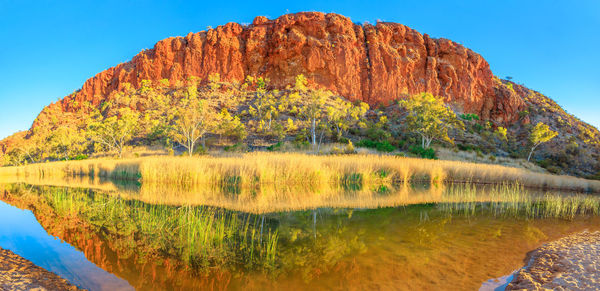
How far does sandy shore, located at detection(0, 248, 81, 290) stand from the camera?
2.86 meters

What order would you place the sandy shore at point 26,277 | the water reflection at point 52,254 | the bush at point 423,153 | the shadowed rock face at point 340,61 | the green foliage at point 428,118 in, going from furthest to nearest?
1. the shadowed rock face at point 340,61
2. the green foliage at point 428,118
3. the bush at point 423,153
4. the water reflection at point 52,254
5. the sandy shore at point 26,277

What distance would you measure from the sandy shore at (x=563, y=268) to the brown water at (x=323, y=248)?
9.5 inches

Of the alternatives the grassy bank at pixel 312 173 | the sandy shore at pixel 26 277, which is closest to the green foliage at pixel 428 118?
the grassy bank at pixel 312 173

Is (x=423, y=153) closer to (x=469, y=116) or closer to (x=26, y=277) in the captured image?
(x=26, y=277)

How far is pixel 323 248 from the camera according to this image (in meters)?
4.34

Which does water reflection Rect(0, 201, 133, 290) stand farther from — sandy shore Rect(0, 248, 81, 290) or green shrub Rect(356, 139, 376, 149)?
green shrub Rect(356, 139, 376, 149)

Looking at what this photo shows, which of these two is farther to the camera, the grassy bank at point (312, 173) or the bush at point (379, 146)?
the bush at point (379, 146)

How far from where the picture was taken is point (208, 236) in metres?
4.50

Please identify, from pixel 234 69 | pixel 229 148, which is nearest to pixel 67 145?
pixel 229 148

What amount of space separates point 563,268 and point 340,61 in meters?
57.2

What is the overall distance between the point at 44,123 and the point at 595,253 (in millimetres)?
88711

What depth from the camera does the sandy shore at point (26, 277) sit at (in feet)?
9.38

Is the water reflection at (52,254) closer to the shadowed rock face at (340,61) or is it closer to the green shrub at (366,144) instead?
the green shrub at (366,144)

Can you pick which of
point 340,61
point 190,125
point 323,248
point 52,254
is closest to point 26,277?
point 52,254
